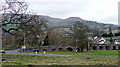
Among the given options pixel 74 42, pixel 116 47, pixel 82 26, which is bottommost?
pixel 116 47

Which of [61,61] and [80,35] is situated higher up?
[80,35]

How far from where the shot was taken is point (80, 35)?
61.0 meters

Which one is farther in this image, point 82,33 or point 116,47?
point 116,47

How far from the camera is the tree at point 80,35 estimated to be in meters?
60.7

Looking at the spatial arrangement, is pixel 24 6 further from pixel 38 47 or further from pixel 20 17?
pixel 38 47

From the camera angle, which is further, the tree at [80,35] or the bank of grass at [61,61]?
the tree at [80,35]

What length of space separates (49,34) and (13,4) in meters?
49.6

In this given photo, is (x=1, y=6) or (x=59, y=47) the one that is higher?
(x=1, y=6)

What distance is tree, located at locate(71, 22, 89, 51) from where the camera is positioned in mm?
60688

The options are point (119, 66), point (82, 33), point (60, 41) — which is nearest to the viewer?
point (119, 66)

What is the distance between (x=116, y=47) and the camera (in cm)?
9094

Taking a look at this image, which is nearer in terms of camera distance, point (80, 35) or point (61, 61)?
point (61, 61)

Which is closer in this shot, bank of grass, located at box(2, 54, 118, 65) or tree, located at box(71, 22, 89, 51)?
bank of grass, located at box(2, 54, 118, 65)

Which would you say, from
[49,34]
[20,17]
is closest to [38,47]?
[49,34]
